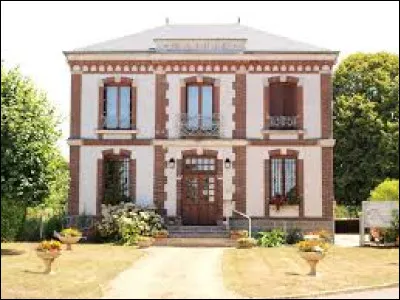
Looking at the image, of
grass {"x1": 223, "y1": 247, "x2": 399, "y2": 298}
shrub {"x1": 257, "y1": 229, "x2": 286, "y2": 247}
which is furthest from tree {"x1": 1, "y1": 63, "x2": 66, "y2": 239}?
shrub {"x1": 257, "y1": 229, "x2": 286, "y2": 247}

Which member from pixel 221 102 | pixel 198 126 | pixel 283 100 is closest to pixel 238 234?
pixel 198 126

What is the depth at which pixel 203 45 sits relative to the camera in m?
25.4

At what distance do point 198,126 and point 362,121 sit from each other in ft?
35.1

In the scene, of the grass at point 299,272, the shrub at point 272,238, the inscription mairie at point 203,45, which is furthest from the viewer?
the inscription mairie at point 203,45

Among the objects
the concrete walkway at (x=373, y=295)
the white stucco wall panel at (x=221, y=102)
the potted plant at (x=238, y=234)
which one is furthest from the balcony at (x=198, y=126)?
the concrete walkway at (x=373, y=295)

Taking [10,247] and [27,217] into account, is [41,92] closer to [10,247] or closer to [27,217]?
[10,247]

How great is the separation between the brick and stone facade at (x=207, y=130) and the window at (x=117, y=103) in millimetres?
203

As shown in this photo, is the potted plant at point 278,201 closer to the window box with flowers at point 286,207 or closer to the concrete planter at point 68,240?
the window box with flowers at point 286,207

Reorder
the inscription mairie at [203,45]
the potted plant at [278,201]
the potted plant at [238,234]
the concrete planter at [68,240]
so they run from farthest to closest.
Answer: the inscription mairie at [203,45] → the potted plant at [278,201] → the potted plant at [238,234] → the concrete planter at [68,240]

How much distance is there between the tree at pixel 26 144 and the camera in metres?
17.6

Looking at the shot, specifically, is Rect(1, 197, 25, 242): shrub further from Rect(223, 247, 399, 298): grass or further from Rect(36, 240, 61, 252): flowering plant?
Rect(223, 247, 399, 298): grass

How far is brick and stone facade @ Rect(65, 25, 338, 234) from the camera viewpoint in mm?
25000

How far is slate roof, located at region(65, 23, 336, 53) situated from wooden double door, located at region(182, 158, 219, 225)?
15.2ft

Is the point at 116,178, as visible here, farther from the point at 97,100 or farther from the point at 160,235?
the point at 160,235
